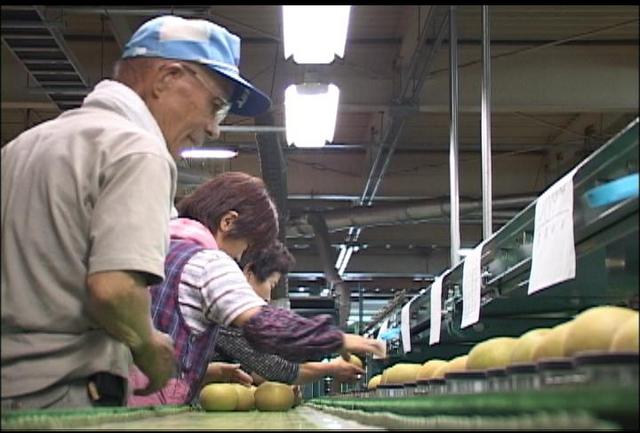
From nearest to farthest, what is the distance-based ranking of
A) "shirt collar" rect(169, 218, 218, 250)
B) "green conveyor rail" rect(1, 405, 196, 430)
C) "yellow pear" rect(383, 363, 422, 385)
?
"green conveyor rail" rect(1, 405, 196, 430), "shirt collar" rect(169, 218, 218, 250), "yellow pear" rect(383, 363, 422, 385)

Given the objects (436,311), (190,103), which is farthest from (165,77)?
(436,311)

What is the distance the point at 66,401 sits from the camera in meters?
1.52

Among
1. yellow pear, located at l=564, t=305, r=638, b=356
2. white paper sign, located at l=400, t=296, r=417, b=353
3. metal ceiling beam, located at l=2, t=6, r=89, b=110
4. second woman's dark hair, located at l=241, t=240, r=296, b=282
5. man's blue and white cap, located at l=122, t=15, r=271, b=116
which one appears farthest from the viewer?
metal ceiling beam, located at l=2, t=6, r=89, b=110

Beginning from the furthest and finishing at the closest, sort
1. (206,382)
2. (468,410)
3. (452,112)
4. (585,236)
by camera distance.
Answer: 1. (452,112)
2. (206,382)
3. (585,236)
4. (468,410)

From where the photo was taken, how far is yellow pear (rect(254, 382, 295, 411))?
3.13m

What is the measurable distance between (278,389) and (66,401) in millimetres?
1736

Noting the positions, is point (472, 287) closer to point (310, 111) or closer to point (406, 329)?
point (406, 329)

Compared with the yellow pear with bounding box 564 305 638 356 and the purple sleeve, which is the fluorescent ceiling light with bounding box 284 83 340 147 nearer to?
the purple sleeve

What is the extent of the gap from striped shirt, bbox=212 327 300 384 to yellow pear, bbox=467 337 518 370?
Result: 5.35 ft

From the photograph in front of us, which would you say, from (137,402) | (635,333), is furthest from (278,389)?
(635,333)

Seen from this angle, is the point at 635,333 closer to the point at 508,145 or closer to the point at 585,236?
the point at 585,236

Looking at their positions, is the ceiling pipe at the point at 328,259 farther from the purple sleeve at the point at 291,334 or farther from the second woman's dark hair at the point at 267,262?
the purple sleeve at the point at 291,334

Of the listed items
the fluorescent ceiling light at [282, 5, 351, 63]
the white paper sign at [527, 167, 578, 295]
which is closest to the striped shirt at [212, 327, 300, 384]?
the white paper sign at [527, 167, 578, 295]

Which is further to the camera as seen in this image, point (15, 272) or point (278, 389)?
point (278, 389)
